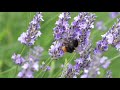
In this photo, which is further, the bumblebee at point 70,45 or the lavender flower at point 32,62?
the bumblebee at point 70,45

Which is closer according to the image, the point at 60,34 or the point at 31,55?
the point at 31,55

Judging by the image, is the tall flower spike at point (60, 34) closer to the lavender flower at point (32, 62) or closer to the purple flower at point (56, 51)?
the purple flower at point (56, 51)

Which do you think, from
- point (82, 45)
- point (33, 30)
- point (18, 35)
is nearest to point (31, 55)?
point (33, 30)

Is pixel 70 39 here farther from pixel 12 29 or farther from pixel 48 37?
pixel 12 29

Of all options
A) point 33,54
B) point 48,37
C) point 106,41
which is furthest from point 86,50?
point 48,37

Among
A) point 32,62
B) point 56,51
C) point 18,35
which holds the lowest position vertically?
point 32,62

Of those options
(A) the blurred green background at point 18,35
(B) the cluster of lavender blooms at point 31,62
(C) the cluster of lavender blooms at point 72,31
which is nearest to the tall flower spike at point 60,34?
(C) the cluster of lavender blooms at point 72,31

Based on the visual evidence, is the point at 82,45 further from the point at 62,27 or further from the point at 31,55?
the point at 31,55

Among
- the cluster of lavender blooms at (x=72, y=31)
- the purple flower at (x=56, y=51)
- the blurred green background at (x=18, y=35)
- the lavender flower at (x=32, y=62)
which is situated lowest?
the lavender flower at (x=32, y=62)
